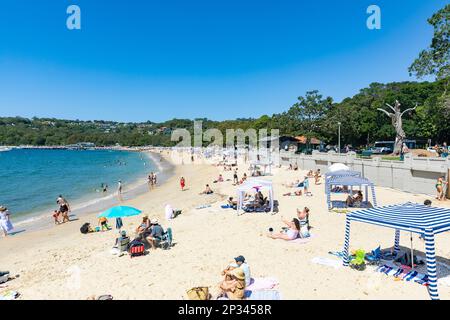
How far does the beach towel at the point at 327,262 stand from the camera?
8.10 meters

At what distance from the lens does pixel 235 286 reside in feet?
21.6

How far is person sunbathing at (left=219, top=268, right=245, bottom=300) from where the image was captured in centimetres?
654

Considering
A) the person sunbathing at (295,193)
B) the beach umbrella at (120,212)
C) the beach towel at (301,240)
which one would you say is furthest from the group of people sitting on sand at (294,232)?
the person sunbathing at (295,193)

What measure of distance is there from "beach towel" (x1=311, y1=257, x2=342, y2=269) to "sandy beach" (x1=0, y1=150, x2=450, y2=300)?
15 cm

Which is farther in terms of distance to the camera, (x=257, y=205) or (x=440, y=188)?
(x=440, y=188)

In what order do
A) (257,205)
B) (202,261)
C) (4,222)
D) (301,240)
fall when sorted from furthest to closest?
(257,205)
(4,222)
(301,240)
(202,261)

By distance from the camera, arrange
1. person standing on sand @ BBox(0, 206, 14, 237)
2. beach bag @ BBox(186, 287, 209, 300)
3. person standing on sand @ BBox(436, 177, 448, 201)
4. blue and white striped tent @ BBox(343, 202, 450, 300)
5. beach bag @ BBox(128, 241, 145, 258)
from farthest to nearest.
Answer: person standing on sand @ BBox(436, 177, 448, 201), person standing on sand @ BBox(0, 206, 14, 237), beach bag @ BBox(128, 241, 145, 258), beach bag @ BBox(186, 287, 209, 300), blue and white striped tent @ BBox(343, 202, 450, 300)

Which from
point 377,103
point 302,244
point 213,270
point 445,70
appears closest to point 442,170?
point 445,70

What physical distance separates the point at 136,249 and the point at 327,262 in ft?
18.3

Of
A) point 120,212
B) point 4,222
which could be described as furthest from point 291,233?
point 4,222

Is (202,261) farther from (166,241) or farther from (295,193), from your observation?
(295,193)

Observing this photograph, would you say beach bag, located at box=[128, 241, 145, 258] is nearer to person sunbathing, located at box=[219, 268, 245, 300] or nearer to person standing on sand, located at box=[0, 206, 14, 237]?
person sunbathing, located at box=[219, 268, 245, 300]

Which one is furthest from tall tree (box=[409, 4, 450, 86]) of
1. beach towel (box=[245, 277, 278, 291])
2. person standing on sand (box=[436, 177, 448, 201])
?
beach towel (box=[245, 277, 278, 291])

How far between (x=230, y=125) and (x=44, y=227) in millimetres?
80994
